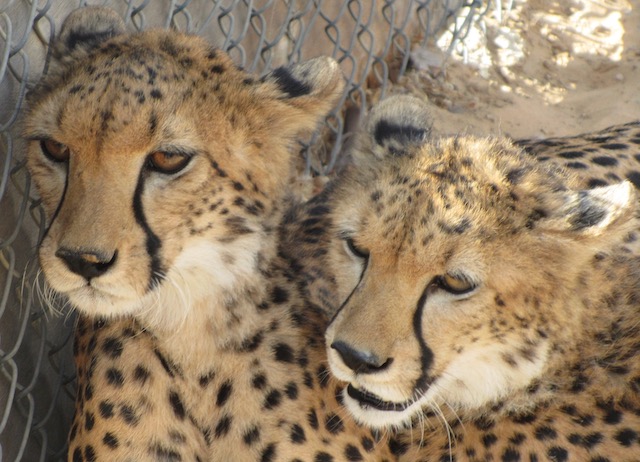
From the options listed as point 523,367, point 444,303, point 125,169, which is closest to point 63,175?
point 125,169

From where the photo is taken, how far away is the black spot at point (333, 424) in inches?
99.4

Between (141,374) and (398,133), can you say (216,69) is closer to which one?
(398,133)

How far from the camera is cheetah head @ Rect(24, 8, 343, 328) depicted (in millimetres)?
2189

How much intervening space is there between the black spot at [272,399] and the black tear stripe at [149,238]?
0.45m

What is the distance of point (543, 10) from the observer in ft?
18.6

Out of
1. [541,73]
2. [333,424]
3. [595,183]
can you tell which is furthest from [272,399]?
[541,73]

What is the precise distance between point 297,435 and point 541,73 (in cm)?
340

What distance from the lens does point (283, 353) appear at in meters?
2.56

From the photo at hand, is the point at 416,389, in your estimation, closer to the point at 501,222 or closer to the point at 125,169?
the point at 501,222

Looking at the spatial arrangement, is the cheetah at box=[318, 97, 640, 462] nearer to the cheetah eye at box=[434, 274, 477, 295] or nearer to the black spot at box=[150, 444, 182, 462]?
the cheetah eye at box=[434, 274, 477, 295]

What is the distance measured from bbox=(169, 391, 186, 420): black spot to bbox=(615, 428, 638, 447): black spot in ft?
3.68

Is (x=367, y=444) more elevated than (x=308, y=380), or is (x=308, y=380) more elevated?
(x=308, y=380)

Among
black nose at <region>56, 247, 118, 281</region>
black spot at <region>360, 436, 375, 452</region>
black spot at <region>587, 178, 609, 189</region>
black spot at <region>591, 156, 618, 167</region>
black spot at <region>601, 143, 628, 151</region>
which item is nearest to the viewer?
black nose at <region>56, 247, 118, 281</region>

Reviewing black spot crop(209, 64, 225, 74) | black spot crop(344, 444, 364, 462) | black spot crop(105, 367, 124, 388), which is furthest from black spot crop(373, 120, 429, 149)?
black spot crop(105, 367, 124, 388)
